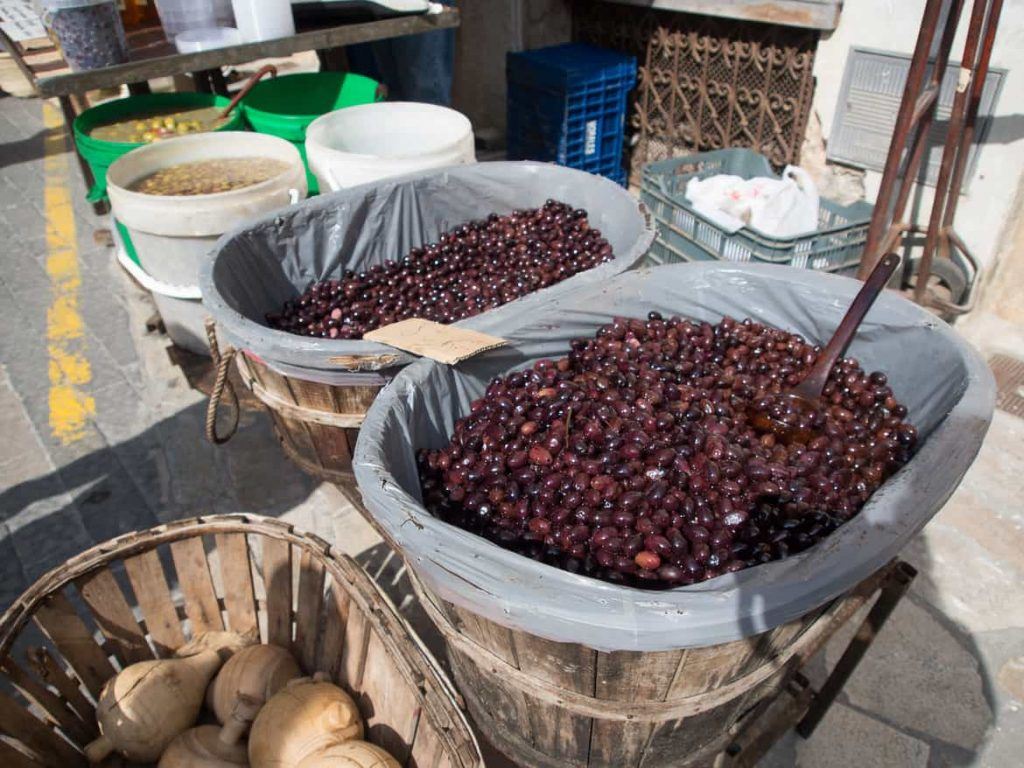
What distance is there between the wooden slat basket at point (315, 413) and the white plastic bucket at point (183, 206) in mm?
630

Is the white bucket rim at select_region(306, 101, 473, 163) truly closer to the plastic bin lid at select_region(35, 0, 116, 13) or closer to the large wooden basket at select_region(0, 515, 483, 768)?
the plastic bin lid at select_region(35, 0, 116, 13)

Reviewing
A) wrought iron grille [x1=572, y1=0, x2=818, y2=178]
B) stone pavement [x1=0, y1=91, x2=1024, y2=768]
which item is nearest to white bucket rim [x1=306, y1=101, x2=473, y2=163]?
stone pavement [x1=0, y1=91, x2=1024, y2=768]

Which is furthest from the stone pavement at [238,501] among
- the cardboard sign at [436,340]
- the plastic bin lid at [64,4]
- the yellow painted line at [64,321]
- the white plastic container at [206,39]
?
the plastic bin lid at [64,4]

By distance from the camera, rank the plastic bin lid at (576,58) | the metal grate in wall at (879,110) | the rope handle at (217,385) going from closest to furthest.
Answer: the rope handle at (217,385) → the metal grate in wall at (879,110) → the plastic bin lid at (576,58)

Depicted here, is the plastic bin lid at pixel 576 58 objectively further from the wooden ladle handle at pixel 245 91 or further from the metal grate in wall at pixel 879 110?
the wooden ladle handle at pixel 245 91

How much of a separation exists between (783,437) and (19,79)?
357 inches

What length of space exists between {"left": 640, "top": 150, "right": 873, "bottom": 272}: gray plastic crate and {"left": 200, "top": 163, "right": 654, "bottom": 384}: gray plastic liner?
0.40 metres

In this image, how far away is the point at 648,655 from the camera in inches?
52.7

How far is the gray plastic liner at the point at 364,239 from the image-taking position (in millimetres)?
2182

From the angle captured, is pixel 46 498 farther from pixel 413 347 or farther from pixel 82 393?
pixel 413 347

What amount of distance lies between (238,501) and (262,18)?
248 centimetres

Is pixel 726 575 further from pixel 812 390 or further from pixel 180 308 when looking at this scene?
pixel 180 308

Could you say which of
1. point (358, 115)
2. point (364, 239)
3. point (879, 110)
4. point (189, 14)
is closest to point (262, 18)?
point (189, 14)

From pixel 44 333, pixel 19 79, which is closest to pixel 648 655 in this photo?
pixel 44 333
